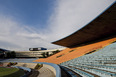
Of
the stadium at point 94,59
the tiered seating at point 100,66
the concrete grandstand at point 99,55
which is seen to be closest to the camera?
the tiered seating at point 100,66

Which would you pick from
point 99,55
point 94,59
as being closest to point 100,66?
point 94,59

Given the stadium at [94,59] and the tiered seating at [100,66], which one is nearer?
the tiered seating at [100,66]

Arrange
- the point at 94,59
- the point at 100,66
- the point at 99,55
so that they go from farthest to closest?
1. the point at 99,55
2. the point at 94,59
3. the point at 100,66

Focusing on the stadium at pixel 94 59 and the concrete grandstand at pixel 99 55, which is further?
the stadium at pixel 94 59

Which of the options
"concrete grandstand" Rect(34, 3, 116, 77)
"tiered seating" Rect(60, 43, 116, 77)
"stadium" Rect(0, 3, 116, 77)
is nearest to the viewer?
"tiered seating" Rect(60, 43, 116, 77)

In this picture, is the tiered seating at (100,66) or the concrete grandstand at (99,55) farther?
the concrete grandstand at (99,55)

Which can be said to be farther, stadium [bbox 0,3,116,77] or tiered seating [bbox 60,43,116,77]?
stadium [bbox 0,3,116,77]

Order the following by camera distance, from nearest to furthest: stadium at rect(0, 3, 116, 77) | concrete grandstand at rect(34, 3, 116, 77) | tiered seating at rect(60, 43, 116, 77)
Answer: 1. tiered seating at rect(60, 43, 116, 77)
2. concrete grandstand at rect(34, 3, 116, 77)
3. stadium at rect(0, 3, 116, 77)

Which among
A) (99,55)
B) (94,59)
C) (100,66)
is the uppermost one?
(99,55)

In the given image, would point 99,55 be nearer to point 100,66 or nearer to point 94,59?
point 94,59

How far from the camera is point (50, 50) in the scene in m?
50.8

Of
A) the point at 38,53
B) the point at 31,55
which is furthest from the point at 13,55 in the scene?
the point at 38,53

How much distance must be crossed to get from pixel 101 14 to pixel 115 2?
218 cm

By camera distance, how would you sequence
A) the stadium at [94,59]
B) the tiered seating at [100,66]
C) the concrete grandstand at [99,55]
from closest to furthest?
1. the tiered seating at [100,66]
2. the concrete grandstand at [99,55]
3. the stadium at [94,59]
